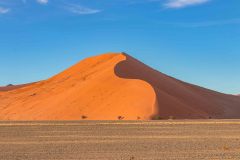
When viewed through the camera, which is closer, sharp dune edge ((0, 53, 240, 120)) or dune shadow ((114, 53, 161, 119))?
sharp dune edge ((0, 53, 240, 120))

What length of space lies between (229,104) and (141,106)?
94.4ft

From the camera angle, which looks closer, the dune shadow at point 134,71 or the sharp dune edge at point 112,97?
the sharp dune edge at point 112,97

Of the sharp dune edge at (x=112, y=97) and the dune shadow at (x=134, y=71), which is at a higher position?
the dune shadow at (x=134, y=71)

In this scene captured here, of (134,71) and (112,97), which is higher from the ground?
(134,71)

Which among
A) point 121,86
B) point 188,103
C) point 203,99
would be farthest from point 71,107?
point 203,99

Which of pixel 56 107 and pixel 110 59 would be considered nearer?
pixel 56 107

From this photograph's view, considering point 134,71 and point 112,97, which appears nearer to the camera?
point 112,97

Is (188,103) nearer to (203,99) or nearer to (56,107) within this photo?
(203,99)

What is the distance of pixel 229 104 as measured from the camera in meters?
92.4

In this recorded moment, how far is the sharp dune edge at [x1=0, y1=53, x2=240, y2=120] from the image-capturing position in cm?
6956

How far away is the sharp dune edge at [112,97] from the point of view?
6956 cm

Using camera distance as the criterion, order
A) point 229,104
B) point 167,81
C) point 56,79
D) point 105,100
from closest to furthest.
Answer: point 105,100 < point 167,81 < point 229,104 < point 56,79

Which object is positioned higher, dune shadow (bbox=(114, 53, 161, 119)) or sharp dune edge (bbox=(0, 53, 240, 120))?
dune shadow (bbox=(114, 53, 161, 119))

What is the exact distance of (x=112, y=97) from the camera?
75.2m
